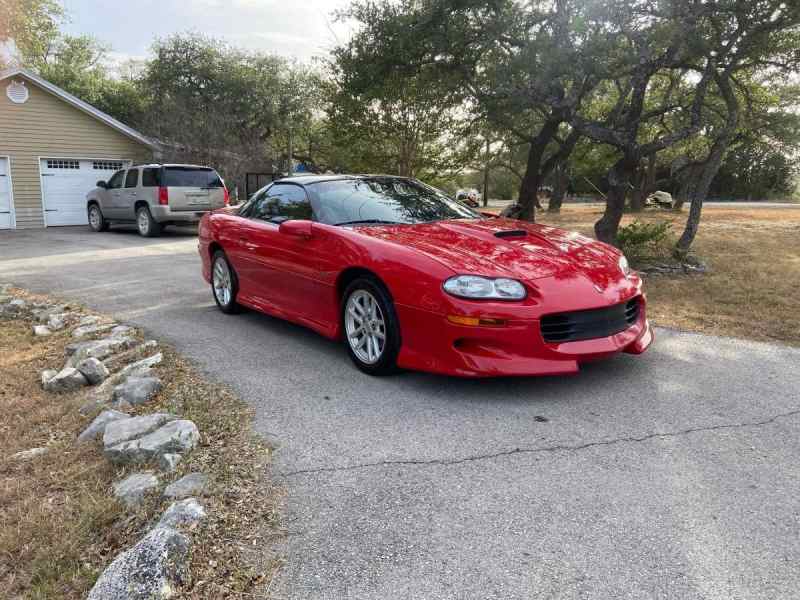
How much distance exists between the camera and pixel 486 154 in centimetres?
2208

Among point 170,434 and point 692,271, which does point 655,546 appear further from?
point 692,271

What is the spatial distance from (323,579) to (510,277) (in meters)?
2.23

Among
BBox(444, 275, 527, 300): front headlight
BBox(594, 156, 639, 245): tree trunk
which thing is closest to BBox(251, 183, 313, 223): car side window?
BBox(444, 275, 527, 300): front headlight

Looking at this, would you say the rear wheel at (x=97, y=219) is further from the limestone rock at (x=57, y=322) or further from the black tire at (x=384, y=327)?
the black tire at (x=384, y=327)

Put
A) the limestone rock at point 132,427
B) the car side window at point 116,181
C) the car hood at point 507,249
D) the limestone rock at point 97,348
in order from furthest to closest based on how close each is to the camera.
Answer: the car side window at point 116,181 → the limestone rock at point 97,348 → the car hood at point 507,249 → the limestone rock at point 132,427

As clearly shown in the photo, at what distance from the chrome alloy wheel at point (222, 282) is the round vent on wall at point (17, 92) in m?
15.0

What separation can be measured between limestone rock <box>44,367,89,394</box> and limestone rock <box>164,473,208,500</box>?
2247mm

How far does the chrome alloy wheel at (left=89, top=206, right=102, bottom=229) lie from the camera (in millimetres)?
16594

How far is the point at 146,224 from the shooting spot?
1498 cm

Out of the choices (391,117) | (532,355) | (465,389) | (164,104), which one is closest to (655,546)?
(532,355)

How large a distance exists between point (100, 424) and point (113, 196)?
14.0 metres

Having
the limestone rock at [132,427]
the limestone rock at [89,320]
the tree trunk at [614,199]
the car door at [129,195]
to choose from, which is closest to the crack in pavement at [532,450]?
the limestone rock at [132,427]

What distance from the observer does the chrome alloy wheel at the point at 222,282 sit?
619 cm

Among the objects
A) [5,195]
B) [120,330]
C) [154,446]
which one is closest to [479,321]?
[154,446]
